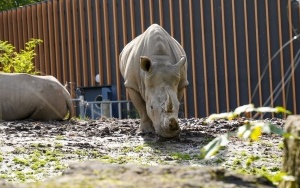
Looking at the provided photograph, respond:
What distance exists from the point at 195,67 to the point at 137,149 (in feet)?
30.5

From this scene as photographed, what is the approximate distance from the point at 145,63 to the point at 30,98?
4185 millimetres

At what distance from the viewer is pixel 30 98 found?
38.2ft

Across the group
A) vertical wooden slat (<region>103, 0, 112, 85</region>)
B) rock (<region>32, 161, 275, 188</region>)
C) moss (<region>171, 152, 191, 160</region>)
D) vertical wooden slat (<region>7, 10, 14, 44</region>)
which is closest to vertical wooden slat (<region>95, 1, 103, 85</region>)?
vertical wooden slat (<region>103, 0, 112, 85</region>)

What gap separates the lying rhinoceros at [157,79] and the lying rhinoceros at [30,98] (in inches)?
113

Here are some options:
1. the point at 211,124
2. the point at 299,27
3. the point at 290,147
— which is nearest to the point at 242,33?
the point at 299,27

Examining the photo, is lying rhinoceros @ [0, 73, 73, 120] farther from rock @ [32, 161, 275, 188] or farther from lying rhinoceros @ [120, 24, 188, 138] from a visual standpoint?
rock @ [32, 161, 275, 188]

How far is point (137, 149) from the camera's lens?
7.19 meters

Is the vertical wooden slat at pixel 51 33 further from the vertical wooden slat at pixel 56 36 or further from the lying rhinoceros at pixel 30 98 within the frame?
the lying rhinoceros at pixel 30 98

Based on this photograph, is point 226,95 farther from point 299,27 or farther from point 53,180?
point 53,180

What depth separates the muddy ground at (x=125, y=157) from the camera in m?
2.41

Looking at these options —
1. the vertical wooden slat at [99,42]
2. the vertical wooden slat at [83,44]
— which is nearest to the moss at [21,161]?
the vertical wooden slat at [99,42]

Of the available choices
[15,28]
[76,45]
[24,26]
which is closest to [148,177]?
[76,45]

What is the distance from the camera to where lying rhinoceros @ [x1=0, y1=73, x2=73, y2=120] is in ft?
37.8

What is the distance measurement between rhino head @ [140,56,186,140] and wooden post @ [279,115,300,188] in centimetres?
456
